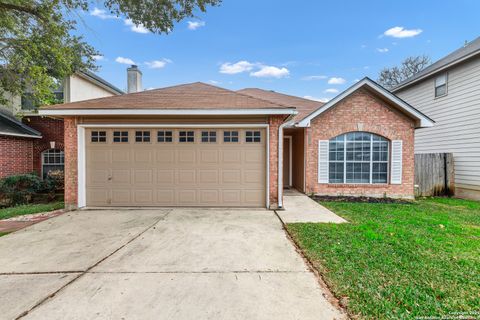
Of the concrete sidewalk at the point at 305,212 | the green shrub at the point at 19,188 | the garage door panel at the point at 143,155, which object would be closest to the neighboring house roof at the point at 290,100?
the concrete sidewalk at the point at 305,212

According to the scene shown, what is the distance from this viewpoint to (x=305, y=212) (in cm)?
698

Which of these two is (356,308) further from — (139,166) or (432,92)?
(432,92)

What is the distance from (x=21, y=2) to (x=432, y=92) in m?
17.3

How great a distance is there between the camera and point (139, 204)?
7.62m

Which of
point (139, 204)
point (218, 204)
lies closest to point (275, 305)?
point (218, 204)

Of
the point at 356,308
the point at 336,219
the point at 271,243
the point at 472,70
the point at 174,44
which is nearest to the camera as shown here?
the point at 356,308

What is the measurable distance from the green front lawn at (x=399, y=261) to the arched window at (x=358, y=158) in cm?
308

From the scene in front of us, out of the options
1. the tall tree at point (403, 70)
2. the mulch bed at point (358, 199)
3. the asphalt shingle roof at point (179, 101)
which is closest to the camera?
the asphalt shingle roof at point (179, 101)

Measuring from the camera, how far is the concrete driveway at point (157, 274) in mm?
2609

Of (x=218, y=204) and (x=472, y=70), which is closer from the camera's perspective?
(x=218, y=204)

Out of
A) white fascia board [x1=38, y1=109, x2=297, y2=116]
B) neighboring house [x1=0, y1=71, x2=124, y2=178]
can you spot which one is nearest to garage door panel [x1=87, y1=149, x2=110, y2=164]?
white fascia board [x1=38, y1=109, x2=297, y2=116]

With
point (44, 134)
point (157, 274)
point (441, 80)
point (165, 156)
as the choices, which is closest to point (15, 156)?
point (44, 134)

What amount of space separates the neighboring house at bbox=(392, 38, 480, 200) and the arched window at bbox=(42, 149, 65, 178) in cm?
1846

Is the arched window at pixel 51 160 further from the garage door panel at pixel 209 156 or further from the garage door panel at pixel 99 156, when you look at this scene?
the garage door panel at pixel 209 156
